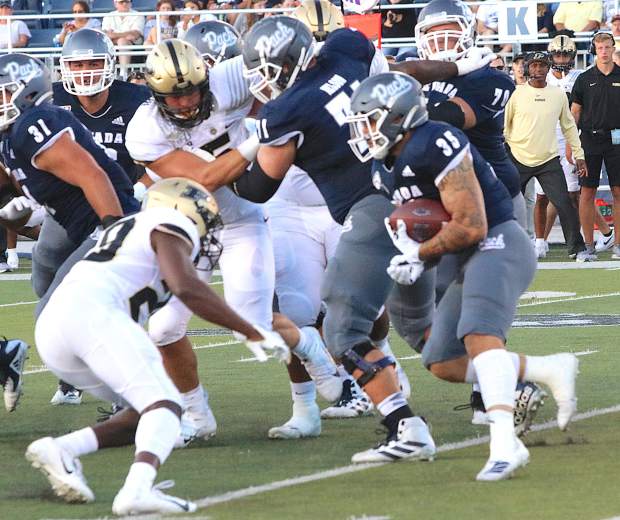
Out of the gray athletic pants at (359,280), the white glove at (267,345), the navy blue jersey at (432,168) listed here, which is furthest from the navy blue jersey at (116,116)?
the white glove at (267,345)

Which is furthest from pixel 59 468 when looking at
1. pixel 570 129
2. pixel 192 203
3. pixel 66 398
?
pixel 570 129

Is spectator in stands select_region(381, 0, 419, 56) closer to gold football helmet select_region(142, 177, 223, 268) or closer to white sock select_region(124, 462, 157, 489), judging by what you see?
gold football helmet select_region(142, 177, 223, 268)

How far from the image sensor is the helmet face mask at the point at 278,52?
564cm

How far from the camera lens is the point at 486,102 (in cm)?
660

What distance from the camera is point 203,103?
232 inches

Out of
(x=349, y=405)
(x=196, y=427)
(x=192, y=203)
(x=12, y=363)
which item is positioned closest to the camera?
(x=192, y=203)

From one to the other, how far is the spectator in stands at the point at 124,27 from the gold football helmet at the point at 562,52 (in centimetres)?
479

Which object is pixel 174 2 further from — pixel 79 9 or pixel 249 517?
pixel 249 517

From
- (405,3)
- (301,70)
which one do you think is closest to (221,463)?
(301,70)

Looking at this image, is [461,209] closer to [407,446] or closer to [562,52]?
[407,446]

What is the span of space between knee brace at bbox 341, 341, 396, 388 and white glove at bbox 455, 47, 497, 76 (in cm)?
164

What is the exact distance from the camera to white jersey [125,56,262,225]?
19.7 ft

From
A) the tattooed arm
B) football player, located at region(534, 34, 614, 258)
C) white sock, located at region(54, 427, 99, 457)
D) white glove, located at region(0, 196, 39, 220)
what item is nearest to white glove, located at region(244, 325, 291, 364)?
white sock, located at region(54, 427, 99, 457)

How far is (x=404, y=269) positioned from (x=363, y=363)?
1.59ft
